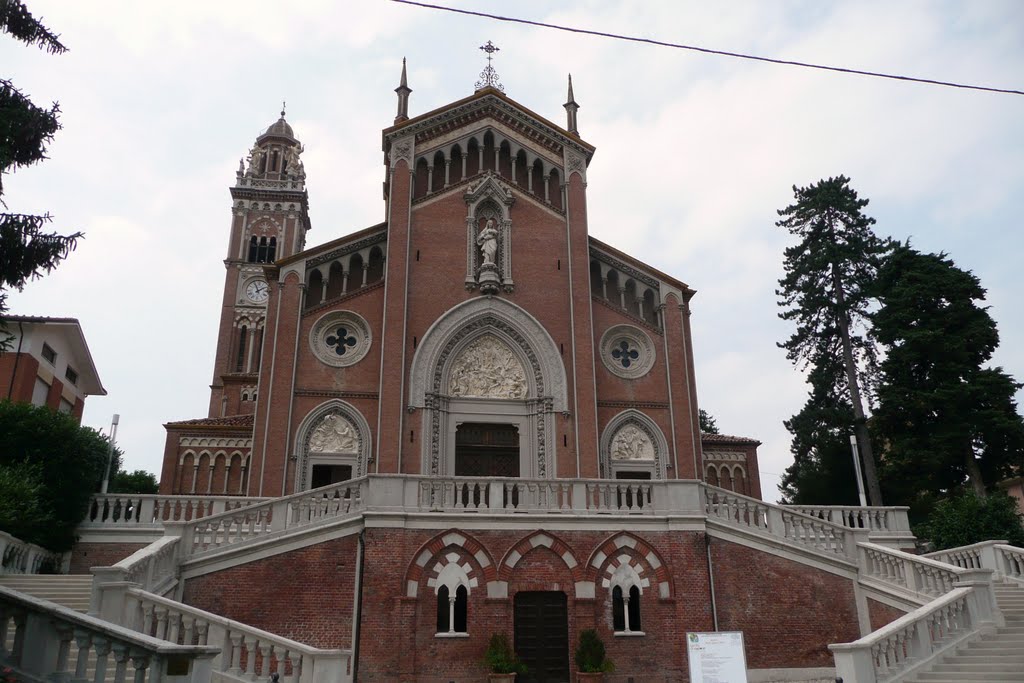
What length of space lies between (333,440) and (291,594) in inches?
341

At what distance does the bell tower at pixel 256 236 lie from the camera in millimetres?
47656

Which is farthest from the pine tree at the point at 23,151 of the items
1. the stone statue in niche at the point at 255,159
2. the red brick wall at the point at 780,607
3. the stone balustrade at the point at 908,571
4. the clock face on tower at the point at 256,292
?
the stone statue in niche at the point at 255,159

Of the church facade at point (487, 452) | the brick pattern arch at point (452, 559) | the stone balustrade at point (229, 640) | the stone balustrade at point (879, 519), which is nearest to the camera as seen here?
the stone balustrade at point (229, 640)

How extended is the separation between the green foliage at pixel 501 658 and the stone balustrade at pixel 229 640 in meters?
5.06

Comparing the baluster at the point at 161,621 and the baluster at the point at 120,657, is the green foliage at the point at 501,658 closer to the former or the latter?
the baluster at the point at 161,621

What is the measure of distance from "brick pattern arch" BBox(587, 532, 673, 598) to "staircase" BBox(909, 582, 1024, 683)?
5.78 metres

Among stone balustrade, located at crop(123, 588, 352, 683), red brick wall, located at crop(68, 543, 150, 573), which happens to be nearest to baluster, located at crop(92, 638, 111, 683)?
stone balustrade, located at crop(123, 588, 352, 683)

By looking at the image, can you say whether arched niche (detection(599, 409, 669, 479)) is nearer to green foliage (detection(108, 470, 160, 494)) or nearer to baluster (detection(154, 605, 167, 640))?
baluster (detection(154, 605, 167, 640))

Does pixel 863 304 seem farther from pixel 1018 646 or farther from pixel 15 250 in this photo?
pixel 15 250

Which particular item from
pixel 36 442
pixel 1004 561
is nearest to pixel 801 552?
pixel 1004 561

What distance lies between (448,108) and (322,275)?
7.79 meters

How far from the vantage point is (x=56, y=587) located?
14.7m

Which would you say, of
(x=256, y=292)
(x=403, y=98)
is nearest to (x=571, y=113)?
(x=403, y=98)

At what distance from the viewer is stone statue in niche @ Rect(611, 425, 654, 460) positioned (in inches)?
1009
